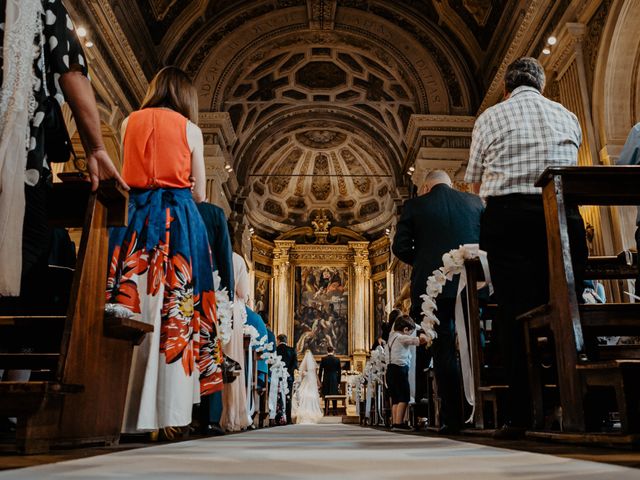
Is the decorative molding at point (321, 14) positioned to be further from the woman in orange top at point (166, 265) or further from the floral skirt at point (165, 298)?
the floral skirt at point (165, 298)

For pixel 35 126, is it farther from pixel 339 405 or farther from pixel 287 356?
pixel 339 405

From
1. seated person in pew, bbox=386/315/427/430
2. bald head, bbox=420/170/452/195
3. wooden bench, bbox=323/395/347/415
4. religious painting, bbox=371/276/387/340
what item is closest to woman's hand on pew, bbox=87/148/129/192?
bald head, bbox=420/170/452/195

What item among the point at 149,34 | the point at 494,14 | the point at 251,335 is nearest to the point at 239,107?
the point at 149,34

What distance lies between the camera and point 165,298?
8.29 ft

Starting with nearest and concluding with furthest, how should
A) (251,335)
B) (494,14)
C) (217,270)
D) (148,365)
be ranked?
Answer: 1. (148,365)
2. (217,270)
3. (251,335)
4. (494,14)

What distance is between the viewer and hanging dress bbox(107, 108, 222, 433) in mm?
2438

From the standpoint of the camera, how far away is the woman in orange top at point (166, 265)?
8.00ft

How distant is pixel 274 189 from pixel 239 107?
22.6 ft

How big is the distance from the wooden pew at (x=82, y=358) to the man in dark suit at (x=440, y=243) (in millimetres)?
2085

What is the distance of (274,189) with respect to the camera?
22.9 m

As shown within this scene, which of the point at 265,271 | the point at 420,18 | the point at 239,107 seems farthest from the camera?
the point at 265,271

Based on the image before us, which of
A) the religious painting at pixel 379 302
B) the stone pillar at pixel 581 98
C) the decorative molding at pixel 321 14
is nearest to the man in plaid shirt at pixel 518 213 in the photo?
the stone pillar at pixel 581 98

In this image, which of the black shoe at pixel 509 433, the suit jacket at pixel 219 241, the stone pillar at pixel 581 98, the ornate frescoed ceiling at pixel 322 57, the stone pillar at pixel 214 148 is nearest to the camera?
the black shoe at pixel 509 433

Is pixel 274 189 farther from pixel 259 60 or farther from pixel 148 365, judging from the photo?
pixel 148 365
